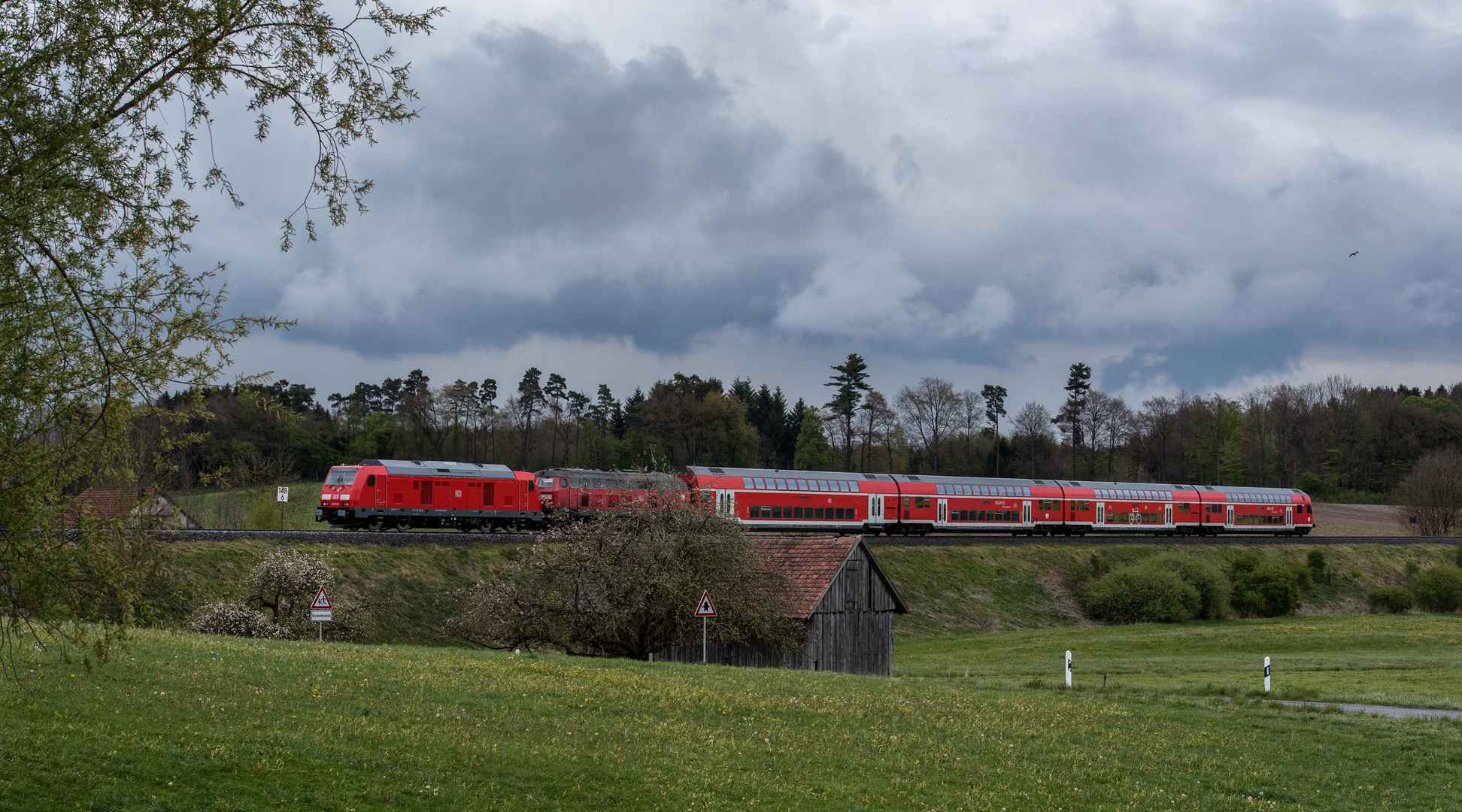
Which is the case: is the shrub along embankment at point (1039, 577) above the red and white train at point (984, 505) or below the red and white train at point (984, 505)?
below

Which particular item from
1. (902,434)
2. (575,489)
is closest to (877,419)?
(902,434)

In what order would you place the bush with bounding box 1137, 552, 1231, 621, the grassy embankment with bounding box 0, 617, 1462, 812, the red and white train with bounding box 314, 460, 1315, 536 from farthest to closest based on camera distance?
the bush with bounding box 1137, 552, 1231, 621
the red and white train with bounding box 314, 460, 1315, 536
the grassy embankment with bounding box 0, 617, 1462, 812

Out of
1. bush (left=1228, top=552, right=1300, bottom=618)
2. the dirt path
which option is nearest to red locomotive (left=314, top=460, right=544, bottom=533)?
bush (left=1228, top=552, right=1300, bottom=618)

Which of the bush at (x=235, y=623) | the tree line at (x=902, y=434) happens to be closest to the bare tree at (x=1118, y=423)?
the tree line at (x=902, y=434)

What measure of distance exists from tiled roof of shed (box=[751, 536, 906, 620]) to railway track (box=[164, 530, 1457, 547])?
1997mm

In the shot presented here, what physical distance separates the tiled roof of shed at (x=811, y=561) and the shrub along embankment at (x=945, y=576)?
38.9 feet

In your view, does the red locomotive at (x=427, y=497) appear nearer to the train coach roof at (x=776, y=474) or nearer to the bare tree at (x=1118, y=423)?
the train coach roof at (x=776, y=474)

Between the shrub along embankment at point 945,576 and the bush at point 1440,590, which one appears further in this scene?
the bush at point 1440,590

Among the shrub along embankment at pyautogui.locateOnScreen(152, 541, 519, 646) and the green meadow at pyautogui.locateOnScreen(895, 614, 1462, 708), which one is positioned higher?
the shrub along embankment at pyautogui.locateOnScreen(152, 541, 519, 646)

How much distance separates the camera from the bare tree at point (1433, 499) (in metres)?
87.7

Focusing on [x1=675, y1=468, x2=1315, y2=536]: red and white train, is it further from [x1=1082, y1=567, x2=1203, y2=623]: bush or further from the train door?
[x1=1082, y1=567, x2=1203, y2=623]: bush

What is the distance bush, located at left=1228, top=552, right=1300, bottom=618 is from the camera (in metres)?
57.3

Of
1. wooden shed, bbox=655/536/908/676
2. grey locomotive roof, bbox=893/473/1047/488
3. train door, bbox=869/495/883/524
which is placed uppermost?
grey locomotive roof, bbox=893/473/1047/488

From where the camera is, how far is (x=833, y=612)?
31500mm
